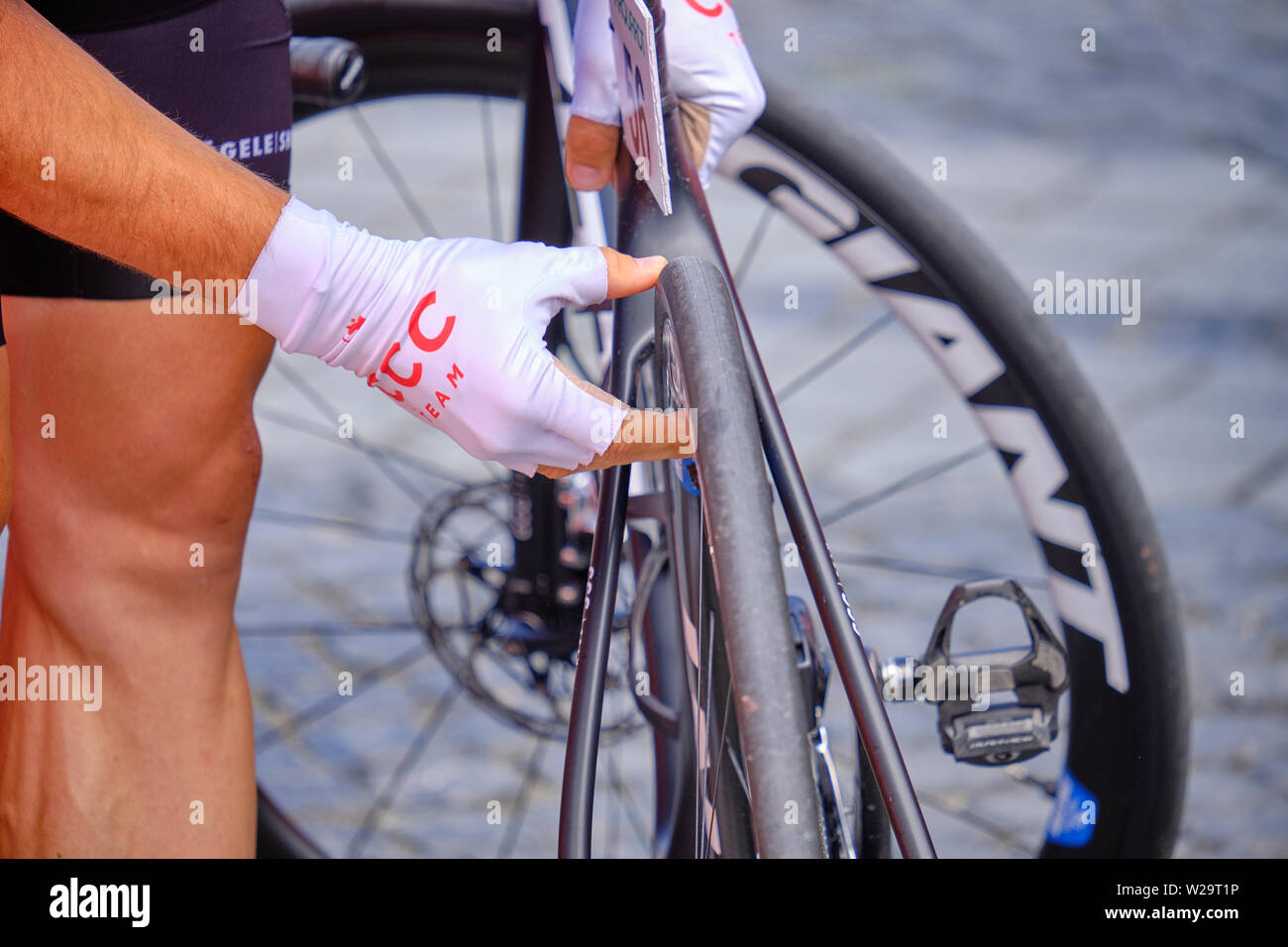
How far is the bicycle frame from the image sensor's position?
696 mm

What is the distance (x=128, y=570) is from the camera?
941mm

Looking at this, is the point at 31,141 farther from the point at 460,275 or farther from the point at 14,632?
the point at 14,632

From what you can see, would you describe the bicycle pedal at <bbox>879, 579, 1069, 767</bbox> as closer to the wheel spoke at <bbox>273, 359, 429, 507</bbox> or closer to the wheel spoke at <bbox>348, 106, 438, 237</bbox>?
the wheel spoke at <bbox>348, 106, 438, 237</bbox>

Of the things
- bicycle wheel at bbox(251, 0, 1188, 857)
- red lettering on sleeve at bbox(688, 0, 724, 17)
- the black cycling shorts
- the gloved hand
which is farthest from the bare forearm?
bicycle wheel at bbox(251, 0, 1188, 857)

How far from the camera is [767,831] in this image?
60cm

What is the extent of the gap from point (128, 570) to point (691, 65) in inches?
21.4

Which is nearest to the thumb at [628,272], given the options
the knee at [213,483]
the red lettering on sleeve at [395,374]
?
the red lettering on sleeve at [395,374]

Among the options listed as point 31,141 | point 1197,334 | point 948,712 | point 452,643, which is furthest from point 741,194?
point 31,141

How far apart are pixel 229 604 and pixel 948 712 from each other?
55 centimetres

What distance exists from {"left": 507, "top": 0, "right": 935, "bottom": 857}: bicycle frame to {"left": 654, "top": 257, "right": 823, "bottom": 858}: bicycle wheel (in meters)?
0.02

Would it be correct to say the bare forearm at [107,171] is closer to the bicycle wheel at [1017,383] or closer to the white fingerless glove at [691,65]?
→ the white fingerless glove at [691,65]

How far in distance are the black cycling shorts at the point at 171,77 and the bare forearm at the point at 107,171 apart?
0.56ft

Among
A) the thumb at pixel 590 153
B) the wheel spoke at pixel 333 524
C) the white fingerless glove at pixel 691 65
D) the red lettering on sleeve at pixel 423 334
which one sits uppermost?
the white fingerless glove at pixel 691 65

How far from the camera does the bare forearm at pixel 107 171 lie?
0.66 meters
